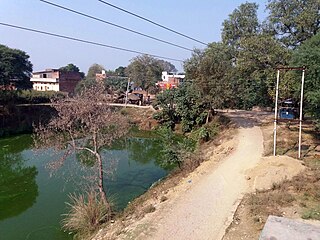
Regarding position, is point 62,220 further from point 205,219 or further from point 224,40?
point 224,40

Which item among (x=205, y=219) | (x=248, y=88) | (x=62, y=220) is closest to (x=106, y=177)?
(x=62, y=220)

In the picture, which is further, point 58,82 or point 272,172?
point 58,82

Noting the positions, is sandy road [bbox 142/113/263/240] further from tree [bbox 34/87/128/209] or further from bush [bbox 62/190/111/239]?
tree [bbox 34/87/128/209]

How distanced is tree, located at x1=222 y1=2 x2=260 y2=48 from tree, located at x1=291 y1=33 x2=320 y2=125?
6.84m

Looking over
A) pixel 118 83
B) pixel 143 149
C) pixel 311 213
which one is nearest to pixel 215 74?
pixel 143 149

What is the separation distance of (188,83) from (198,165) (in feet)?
38.5

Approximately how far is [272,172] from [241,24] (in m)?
12.5

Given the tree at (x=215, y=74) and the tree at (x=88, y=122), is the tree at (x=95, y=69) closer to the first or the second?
the tree at (x=215, y=74)

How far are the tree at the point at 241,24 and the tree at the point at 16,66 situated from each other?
22.3m

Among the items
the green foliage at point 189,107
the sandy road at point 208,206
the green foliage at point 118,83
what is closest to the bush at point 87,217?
the sandy road at point 208,206

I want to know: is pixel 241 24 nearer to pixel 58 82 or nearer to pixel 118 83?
pixel 118 83

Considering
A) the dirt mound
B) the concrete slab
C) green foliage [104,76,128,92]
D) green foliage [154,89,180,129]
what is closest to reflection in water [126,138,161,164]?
green foliage [154,89,180,129]

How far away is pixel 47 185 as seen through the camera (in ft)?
40.7

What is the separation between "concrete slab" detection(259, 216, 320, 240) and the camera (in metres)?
3.94
